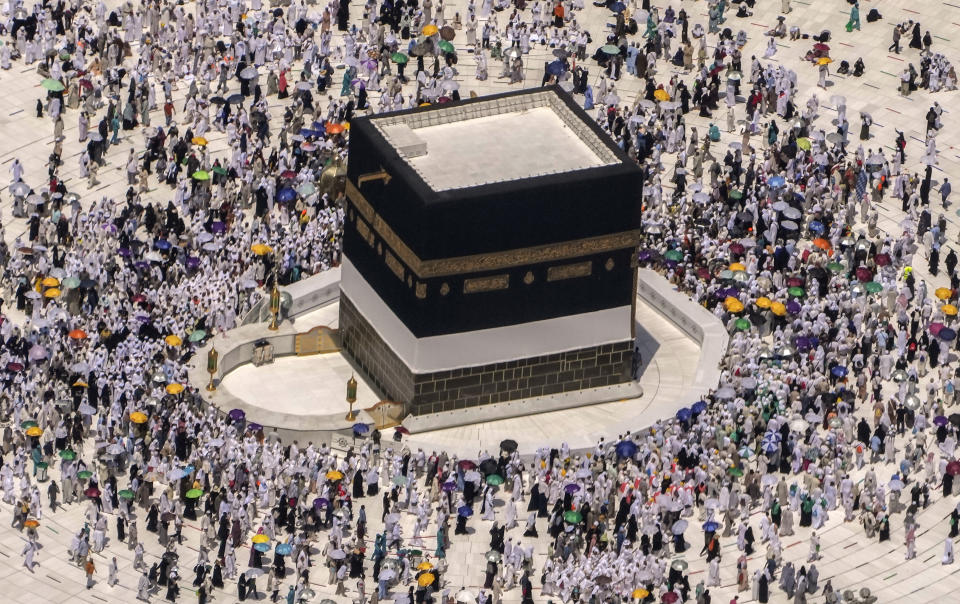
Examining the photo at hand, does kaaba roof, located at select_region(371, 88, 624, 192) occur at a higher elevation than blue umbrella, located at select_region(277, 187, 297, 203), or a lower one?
higher

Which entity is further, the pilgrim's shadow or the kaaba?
the pilgrim's shadow

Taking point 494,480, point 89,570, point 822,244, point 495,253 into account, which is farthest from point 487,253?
point 89,570

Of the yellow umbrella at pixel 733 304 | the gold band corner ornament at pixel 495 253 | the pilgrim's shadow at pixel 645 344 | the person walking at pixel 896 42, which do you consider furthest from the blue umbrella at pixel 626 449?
the person walking at pixel 896 42

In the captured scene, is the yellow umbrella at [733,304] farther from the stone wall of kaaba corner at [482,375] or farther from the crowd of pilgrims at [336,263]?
the stone wall of kaaba corner at [482,375]

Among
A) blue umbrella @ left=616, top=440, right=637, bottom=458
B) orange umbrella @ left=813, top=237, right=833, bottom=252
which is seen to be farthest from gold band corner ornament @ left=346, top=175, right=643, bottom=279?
orange umbrella @ left=813, top=237, right=833, bottom=252

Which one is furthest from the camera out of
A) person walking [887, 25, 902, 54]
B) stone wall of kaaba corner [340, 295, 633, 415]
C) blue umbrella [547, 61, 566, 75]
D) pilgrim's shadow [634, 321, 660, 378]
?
person walking [887, 25, 902, 54]

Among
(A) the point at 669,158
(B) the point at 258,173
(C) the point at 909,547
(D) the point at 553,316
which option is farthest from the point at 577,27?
(C) the point at 909,547

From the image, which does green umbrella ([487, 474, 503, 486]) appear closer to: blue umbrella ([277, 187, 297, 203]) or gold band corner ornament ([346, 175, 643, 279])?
gold band corner ornament ([346, 175, 643, 279])
